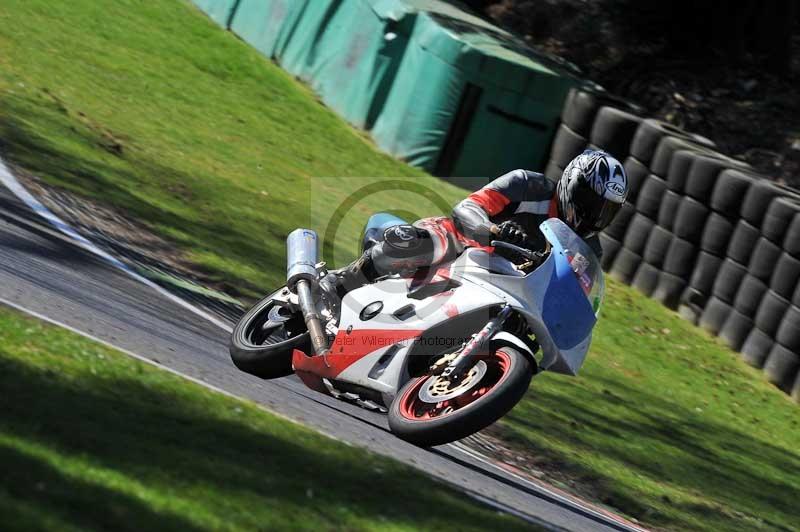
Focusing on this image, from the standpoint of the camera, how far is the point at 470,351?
20.4ft

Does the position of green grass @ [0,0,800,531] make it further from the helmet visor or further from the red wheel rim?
the red wheel rim

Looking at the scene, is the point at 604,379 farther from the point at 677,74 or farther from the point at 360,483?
the point at 677,74

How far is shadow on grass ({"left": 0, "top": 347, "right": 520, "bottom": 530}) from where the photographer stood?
13.4ft

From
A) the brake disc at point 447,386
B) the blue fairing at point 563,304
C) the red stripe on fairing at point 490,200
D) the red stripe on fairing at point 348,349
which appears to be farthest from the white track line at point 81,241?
the blue fairing at point 563,304

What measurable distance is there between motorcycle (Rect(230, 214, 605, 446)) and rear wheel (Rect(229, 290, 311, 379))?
0.11 meters

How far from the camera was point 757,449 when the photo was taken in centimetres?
1056

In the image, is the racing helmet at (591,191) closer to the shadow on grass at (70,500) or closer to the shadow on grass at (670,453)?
the shadow on grass at (670,453)

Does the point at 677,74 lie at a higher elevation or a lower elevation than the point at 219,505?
higher

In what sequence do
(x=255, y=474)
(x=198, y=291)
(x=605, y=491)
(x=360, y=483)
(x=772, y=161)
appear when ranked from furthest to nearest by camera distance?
(x=772, y=161)
(x=198, y=291)
(x=605, y=491)
(x=360, y=483)
(x=255, y=474)

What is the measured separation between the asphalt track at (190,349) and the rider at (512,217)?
2.95ft

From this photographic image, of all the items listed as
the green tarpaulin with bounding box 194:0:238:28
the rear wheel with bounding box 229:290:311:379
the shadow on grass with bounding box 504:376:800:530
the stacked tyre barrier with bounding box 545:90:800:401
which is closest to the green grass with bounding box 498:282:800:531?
the shadow on grass with bounding box 504:376:800:530

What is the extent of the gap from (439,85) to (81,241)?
7618 millimetres

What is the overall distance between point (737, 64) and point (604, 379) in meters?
9.81

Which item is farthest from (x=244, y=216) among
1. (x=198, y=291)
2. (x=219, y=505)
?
(x=219, y=505)
